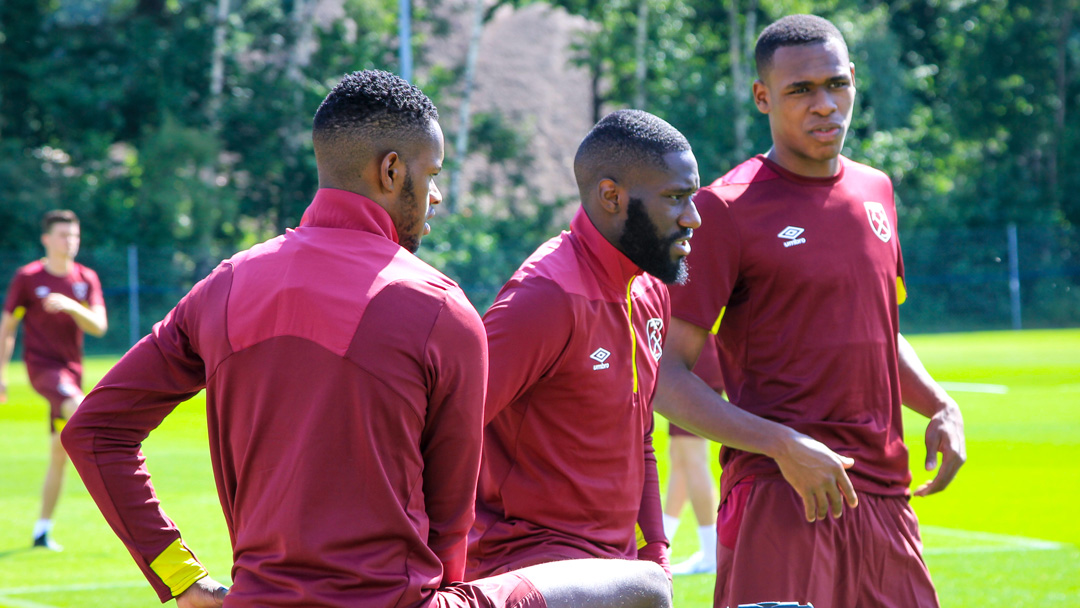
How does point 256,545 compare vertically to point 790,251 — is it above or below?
below

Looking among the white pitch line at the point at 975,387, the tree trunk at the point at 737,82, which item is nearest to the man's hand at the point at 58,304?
the white pitch line at the point at 975,387

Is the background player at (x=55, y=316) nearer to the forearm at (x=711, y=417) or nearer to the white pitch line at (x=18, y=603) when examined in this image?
the white pitch line at (x=18, y=603)

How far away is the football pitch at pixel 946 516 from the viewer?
7441 millimetres

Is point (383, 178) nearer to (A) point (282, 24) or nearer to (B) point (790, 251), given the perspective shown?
(B) point (790, 251)

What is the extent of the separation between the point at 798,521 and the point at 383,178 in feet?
6.16

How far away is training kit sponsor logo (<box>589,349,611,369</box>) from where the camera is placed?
3.42 metres

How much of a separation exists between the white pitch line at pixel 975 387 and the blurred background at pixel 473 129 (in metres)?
13.1

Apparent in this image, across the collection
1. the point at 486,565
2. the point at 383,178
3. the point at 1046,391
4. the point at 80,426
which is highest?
the point at 383,178

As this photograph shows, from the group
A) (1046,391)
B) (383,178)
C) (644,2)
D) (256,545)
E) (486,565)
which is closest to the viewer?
(256,545)

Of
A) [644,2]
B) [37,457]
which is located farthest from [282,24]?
[37,457]

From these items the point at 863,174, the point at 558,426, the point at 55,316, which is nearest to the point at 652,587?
the point at 558,426

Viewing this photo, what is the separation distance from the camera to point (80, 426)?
277 centimetres

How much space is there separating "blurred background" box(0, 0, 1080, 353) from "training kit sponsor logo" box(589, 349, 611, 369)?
85.6 feet

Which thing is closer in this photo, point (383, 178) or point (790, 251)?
point (383, 178)
